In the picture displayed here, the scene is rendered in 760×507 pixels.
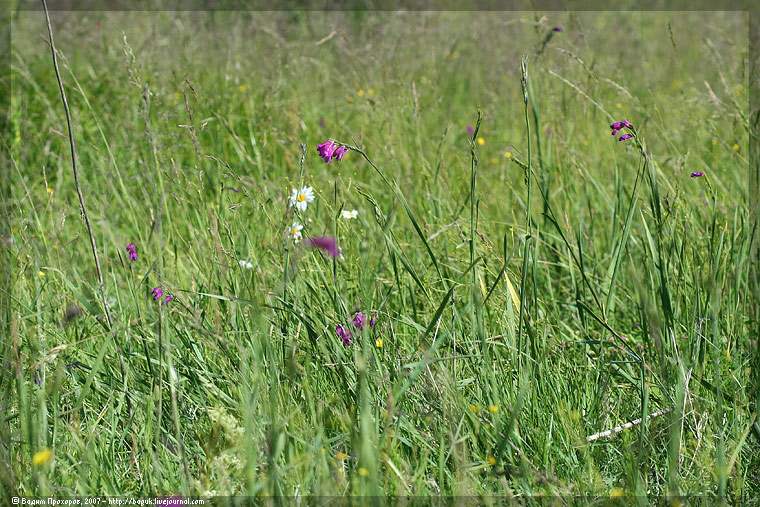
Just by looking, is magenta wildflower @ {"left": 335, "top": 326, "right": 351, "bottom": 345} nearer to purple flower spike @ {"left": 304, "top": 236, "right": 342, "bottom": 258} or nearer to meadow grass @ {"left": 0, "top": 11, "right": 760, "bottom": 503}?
meadow grass @ {"left": 0, "top": 11, "right": 760, "bottom": 503}

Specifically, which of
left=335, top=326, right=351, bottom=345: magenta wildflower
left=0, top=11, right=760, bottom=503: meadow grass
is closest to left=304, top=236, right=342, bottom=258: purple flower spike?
left=0, top=11, right=760, bottom=503: meadow grass

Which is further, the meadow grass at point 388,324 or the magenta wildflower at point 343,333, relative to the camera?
the magenta wildflower at point 343,333

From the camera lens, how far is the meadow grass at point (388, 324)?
1.08 metres

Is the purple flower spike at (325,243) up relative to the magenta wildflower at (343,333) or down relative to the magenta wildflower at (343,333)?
up

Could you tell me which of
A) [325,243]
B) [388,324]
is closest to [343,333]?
[388,324]

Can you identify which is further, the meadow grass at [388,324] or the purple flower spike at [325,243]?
the purple flower spike at [325,243]

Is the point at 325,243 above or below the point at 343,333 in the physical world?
above

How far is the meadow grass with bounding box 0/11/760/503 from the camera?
1.08m

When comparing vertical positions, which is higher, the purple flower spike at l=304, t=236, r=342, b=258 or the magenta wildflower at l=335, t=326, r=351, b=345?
the purple flower spike at l=304, t=236, r=342, b=258

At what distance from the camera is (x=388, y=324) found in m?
1.43

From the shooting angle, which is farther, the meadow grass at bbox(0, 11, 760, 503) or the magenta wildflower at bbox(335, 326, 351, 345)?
the magenta wildflower at bbox(335, 326, 351, 345)

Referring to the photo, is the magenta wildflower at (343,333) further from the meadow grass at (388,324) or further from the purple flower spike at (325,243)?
the purple flower spike at (325,243)

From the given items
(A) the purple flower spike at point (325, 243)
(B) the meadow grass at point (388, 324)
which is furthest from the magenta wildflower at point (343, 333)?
(A) the purple flower spike at point (325, 243)

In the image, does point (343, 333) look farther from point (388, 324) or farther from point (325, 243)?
point (325, 243)
